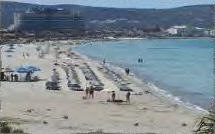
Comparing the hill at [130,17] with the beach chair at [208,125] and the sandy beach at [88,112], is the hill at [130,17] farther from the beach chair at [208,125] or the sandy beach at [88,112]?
the beach chair at [208,125]

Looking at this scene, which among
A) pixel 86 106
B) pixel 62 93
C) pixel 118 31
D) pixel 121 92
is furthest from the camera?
pixel 118 31

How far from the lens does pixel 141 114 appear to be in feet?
58.5

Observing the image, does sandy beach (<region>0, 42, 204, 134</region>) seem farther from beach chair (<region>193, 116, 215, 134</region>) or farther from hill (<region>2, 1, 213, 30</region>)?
hill (<region>2, 1, 213, 30</region>)

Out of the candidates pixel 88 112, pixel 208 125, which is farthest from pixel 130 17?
pixel 208 125

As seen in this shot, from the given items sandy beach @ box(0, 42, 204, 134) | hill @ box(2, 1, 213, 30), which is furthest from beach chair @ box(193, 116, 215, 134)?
hill @ box(2, 1, 213, 30)

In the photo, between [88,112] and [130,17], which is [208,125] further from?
[130,17]

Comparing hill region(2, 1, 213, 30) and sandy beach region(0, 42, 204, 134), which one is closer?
sandy beach region(0, 42, 204, 134)

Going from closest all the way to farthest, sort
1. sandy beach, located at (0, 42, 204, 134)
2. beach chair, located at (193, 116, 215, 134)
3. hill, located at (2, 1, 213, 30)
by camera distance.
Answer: beach chair, located at (193, 116, 215, 134)
sandy beach, located at (0, 42, 204, 134)
hill, located at (2, 1, 213, 30)

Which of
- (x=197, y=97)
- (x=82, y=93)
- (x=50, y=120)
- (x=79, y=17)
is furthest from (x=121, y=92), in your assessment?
(x=79, y=17)

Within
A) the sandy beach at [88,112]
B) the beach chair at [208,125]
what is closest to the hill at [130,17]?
the sandy beach at [88,112]

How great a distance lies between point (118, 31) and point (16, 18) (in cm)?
4659

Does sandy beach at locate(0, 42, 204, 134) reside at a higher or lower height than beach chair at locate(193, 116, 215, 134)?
lower

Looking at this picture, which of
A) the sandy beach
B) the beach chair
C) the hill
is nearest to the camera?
the beach chair

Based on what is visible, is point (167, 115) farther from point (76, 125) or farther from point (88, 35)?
point (88, 35)
